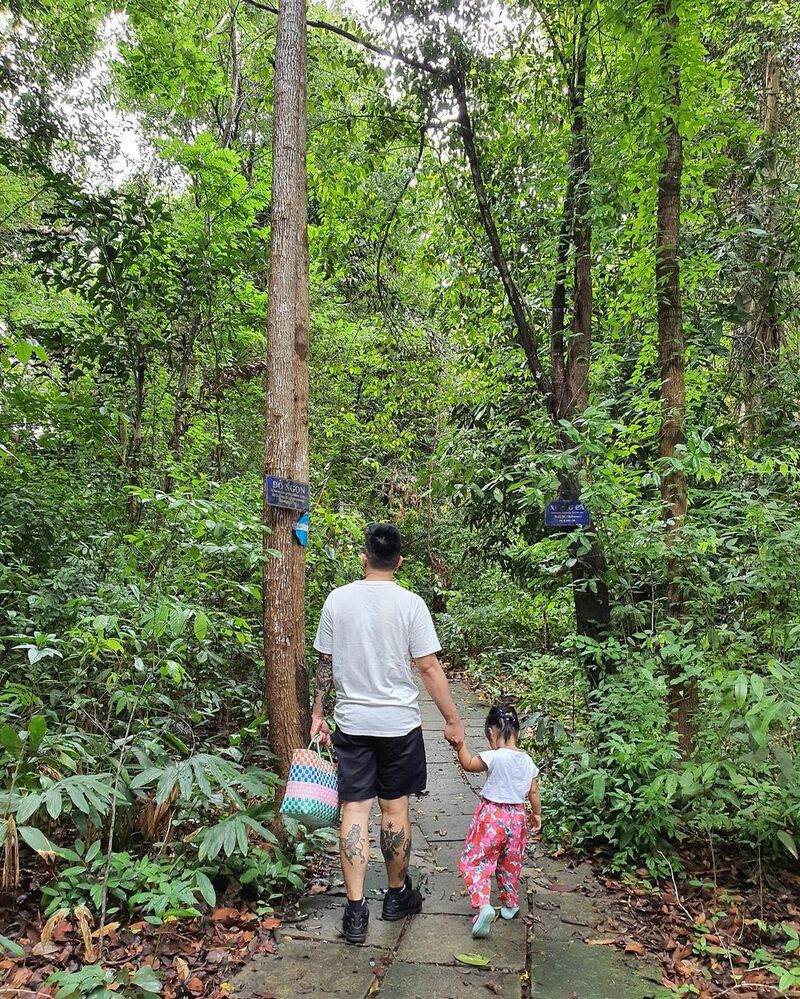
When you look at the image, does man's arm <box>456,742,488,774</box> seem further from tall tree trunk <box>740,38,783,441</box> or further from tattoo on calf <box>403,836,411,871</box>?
tall tree trunk <box>740,38,783,441</box>

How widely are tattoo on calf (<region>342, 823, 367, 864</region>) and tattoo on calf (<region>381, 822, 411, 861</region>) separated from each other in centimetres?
13

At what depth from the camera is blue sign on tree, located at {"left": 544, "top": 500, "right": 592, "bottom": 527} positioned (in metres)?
3.94

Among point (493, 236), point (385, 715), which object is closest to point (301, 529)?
point (385, 715)

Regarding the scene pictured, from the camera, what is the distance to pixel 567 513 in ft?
13.1

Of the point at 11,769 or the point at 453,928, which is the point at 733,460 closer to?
the point at 453,928

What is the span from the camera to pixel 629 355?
20.3 ft

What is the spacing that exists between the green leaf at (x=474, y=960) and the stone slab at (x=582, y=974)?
0.62 ft

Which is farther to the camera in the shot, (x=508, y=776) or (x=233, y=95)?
(x=233, y=95)

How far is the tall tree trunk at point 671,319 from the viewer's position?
375 cm

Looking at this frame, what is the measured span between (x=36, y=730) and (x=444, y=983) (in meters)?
1.90

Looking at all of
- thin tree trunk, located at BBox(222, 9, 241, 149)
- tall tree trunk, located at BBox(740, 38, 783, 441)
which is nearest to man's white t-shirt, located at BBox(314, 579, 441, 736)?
tall tree trunk, located at BBox(740, 38, 783, 441)

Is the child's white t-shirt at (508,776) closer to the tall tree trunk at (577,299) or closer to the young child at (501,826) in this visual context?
the young child at (501,826)

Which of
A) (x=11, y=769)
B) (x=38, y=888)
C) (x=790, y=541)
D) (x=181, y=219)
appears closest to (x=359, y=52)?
(x=181, y=219)

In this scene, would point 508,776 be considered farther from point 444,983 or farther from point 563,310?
point 563,310
